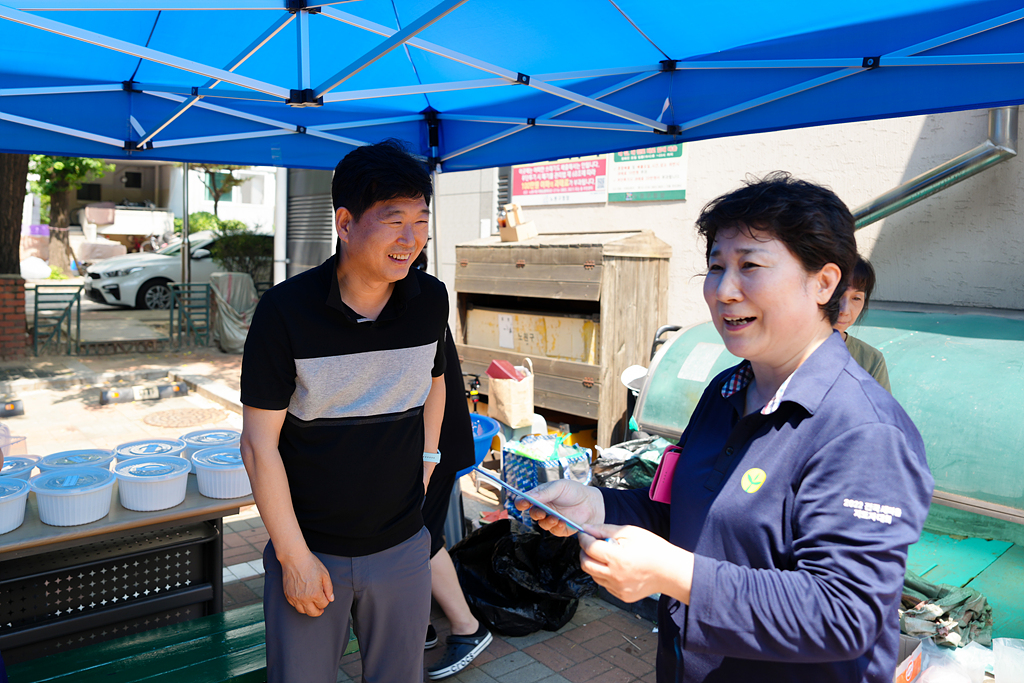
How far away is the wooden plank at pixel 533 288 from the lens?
6.13 metres

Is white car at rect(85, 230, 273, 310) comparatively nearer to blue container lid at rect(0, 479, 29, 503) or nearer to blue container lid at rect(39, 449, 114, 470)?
blue container lid at rect(39, 449, 114, 470)

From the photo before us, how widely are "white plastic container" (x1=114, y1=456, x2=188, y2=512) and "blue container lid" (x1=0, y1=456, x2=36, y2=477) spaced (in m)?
0.41

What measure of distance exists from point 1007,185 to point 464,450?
4.03 meters

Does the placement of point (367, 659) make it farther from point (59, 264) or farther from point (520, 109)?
point (59, 264)

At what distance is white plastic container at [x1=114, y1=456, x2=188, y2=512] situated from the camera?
2957mm

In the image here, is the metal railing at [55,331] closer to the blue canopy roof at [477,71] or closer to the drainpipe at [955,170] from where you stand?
the blue canopy roof at [477,71]

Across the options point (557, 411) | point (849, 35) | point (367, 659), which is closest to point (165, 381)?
point (557, 411)

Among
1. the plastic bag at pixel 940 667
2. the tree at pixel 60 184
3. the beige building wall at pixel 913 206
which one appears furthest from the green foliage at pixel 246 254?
the plastic bag at pixel 940 667

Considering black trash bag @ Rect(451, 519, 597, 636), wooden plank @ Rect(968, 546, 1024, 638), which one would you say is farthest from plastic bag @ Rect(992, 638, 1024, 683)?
black trash bag @ Rect(451, 519, 597, 636)

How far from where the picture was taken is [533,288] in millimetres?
6574

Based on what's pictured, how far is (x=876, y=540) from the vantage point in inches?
42.5

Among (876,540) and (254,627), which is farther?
(254,627)

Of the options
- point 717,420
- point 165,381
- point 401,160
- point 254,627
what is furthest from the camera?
point 165,381

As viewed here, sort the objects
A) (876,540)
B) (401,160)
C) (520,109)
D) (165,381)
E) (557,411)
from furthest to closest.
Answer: (165,381), (557,411), (520,109), (401,160), (876,540)
